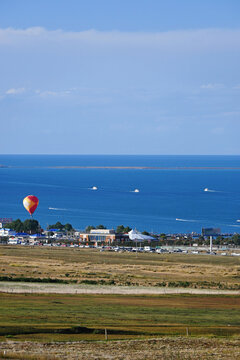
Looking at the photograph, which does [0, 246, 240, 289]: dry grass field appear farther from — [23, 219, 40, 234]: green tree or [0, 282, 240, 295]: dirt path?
[23, 219, 40, 234]: green tree

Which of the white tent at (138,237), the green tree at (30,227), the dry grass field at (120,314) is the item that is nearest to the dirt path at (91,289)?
the dry grass field at (120,314)

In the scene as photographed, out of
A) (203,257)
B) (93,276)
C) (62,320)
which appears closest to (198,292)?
(93,276)

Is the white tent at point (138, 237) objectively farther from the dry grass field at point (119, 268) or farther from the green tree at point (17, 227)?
the green tree at point (17, 227)

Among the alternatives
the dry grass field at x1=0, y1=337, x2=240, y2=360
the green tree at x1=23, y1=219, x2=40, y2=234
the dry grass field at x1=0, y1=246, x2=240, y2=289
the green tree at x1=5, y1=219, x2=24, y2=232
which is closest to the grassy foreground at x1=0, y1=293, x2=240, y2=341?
the dry grass field at x1=0, y1=337, x2=240, y2=360

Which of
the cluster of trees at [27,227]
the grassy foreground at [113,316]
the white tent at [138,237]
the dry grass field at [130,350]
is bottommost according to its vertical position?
the dry grass field at [130,350]

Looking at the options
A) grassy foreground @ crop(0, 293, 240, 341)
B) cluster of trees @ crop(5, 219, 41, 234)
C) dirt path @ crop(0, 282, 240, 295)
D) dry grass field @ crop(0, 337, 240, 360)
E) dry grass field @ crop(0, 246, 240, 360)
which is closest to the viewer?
dry grass field @ crop(0, 337, 240, 360)

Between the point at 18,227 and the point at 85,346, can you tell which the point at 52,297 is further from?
the point at 18,227

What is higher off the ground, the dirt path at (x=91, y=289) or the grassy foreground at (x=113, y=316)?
the dirt path at (x=91, y=289)
